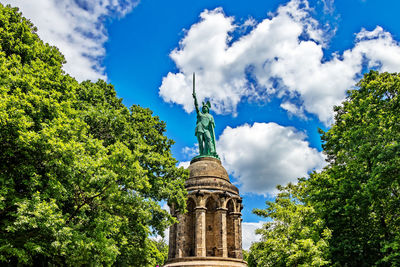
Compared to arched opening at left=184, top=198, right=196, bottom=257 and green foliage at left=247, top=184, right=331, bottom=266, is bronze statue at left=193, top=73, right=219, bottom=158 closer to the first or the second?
arched opening at left=184, top=198, right=196, bottom=257

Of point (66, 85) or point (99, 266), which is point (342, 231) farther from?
point (66, 85)

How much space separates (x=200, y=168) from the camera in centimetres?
2838

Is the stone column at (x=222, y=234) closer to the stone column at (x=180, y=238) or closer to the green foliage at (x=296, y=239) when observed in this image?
the stone column at (x=180, y=238)

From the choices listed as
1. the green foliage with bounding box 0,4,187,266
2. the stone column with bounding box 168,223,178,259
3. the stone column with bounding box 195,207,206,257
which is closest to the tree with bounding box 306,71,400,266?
the green foliage with bounding box 0,4,187,266

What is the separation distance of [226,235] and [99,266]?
15942 mm

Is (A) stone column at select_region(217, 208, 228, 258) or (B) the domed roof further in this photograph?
(B) the domed roof

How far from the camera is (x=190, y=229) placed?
26797 millimetres

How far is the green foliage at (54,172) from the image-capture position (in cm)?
992

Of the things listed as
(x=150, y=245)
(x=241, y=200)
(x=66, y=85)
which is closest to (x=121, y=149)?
(x=66, y=85)

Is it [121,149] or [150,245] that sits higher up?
[121,149]

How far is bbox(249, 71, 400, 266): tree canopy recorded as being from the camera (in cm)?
1220

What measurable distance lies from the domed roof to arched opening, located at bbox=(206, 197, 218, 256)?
1.41m

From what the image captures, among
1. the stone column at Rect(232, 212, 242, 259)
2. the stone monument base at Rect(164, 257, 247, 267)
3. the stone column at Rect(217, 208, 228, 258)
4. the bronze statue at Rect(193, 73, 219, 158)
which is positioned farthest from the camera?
the bronze statue at Rect(193, 73, 219, 158)

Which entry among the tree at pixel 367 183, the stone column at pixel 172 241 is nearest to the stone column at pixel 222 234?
the stone column at pixel 172 241
